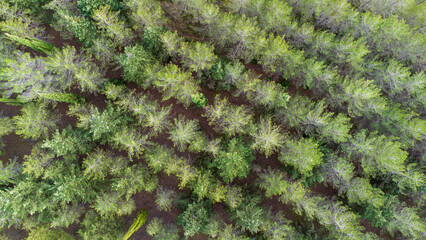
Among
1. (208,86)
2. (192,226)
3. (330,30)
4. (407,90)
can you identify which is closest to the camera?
(192,226)

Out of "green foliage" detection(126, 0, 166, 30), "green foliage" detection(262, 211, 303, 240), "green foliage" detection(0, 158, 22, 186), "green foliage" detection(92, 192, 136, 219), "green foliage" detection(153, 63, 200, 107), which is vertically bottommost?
"green foliage" detection(0, 158, 22, 186)

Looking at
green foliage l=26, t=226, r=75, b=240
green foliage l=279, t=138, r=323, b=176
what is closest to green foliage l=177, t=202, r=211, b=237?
green foliage l=279, t=138, r=323, b=176

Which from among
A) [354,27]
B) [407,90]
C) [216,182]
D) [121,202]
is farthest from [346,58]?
[121,202]

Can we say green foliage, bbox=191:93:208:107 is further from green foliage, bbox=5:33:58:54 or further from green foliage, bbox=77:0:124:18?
green foliage, bbox=5:33:58:54

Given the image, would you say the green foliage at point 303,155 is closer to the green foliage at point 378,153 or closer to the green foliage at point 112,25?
the green foliage at point 378,153

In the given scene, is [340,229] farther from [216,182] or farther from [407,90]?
[407,90]

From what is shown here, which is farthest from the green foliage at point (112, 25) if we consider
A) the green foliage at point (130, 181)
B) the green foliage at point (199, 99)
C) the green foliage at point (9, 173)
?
the green foliage at point (9, 173)
